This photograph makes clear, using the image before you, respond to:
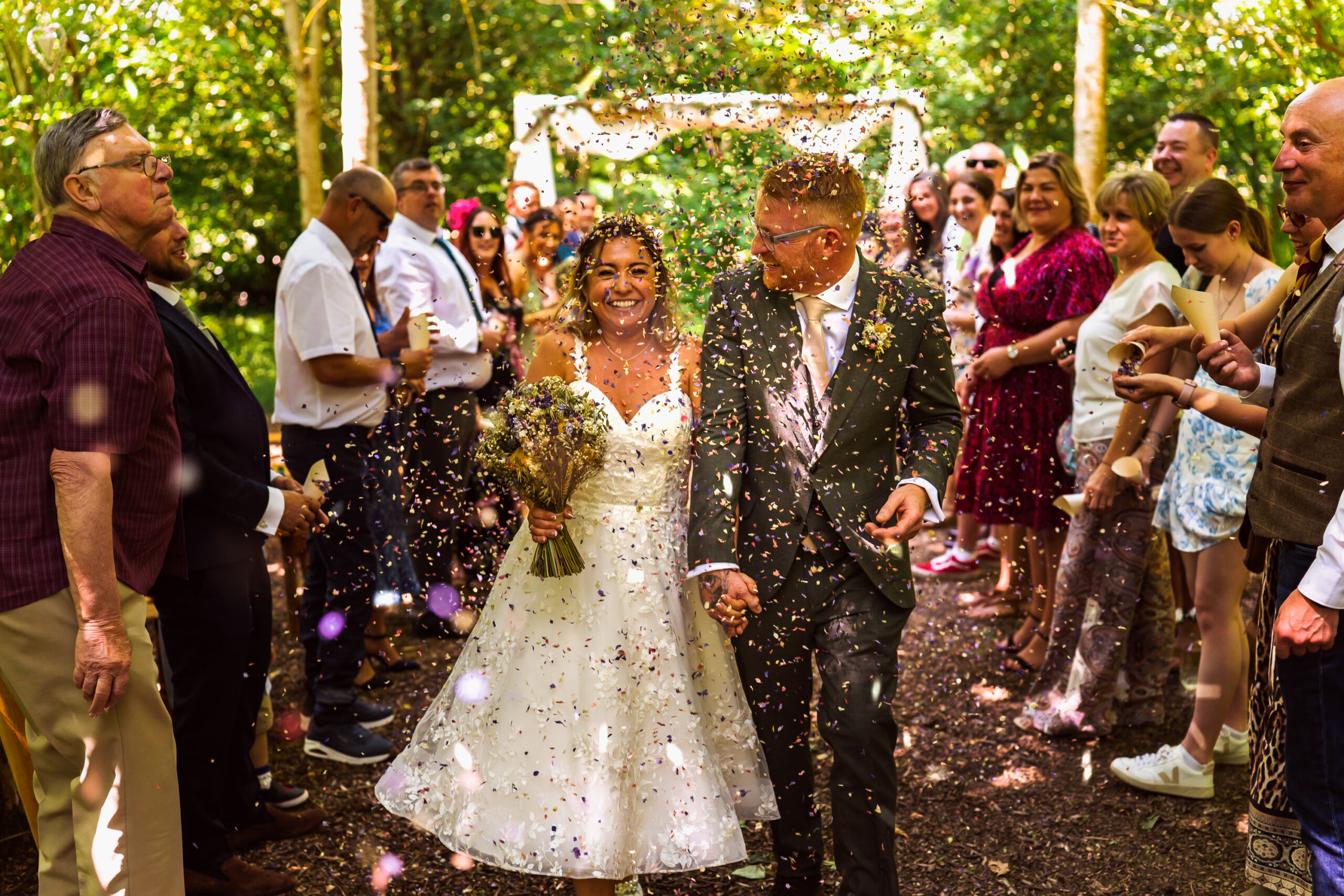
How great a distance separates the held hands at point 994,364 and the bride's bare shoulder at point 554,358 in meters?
2.60

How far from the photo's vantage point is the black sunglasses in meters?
4.44

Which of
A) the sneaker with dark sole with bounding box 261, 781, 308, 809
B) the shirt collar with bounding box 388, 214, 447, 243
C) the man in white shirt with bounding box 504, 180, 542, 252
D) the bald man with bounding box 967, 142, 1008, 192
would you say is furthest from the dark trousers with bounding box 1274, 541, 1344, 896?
the man in white shirt with bounding box 504, 180, 542, 252

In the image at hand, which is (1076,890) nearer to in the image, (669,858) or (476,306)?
(669,858)

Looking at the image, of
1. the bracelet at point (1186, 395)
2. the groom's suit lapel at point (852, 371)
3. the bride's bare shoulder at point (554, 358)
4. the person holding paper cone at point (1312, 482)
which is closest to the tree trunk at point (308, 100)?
the bride's bare shoulder at point (554, 358)

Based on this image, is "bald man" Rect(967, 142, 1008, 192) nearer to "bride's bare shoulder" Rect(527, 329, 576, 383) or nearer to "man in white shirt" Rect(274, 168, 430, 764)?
"man in white shirt" Rect(274, 168, 430, 764)

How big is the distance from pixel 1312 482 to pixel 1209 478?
4.88 ft

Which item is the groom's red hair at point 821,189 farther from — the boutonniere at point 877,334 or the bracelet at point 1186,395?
the bracelet at point 1186,395

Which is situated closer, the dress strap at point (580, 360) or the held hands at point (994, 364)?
the dress strap at point (580, 360)

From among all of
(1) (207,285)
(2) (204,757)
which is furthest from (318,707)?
(1) (207,285)

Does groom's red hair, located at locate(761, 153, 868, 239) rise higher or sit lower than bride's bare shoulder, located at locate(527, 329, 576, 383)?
higher

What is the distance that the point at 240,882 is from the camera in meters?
3.38

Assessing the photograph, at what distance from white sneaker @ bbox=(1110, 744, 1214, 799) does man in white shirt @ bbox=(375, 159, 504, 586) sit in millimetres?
3366

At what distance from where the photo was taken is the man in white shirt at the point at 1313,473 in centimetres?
242

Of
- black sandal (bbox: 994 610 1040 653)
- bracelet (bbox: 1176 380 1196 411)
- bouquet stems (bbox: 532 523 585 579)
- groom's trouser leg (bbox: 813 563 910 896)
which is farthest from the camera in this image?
black sandal (bbox: 994 610 1040 653)
